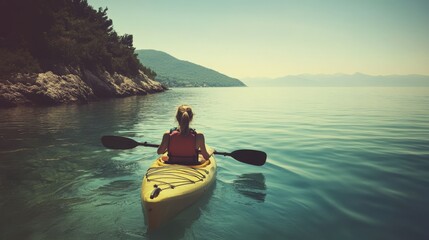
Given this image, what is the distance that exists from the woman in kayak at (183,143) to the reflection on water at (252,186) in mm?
1195

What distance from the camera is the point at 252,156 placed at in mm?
7277

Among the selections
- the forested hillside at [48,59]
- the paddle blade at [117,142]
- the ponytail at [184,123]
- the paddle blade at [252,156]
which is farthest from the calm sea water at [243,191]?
the forested hillside at [48,59]

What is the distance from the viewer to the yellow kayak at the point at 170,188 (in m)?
4.09

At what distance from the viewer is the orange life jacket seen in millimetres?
5691

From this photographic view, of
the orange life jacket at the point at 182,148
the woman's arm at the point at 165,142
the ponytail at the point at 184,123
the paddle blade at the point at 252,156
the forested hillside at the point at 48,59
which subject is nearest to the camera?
the ponytail at the point at 184,123

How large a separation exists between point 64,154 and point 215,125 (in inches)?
343

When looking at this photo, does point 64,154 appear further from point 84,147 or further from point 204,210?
point 204,210

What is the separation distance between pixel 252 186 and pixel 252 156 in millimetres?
1017

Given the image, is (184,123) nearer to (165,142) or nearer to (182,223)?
(165,142)

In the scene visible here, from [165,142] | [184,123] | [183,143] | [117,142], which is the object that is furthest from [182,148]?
[117,142]

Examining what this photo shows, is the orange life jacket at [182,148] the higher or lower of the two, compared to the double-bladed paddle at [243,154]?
higher

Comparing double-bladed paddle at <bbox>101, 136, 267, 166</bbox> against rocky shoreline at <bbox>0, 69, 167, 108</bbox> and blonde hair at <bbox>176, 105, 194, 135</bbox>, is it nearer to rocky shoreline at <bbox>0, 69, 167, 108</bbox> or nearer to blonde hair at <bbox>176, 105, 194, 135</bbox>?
blonde hair at <bbox>176, 105, 194, 135</bbox>

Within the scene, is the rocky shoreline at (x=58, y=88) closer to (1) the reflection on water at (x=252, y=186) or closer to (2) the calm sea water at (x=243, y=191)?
(2) the calm sea water at (x=243, y=191)

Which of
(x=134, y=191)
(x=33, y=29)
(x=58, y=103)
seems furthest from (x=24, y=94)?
(x=134, y=191)
